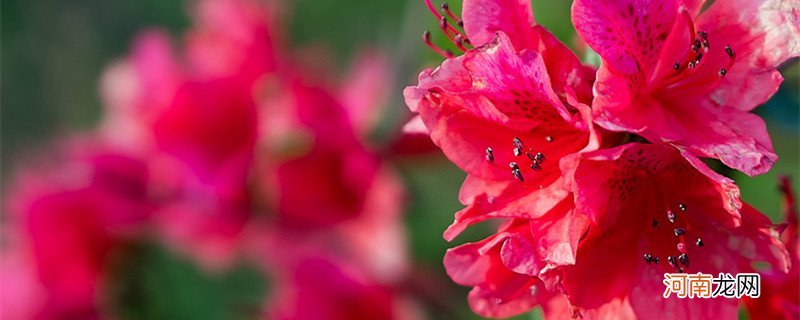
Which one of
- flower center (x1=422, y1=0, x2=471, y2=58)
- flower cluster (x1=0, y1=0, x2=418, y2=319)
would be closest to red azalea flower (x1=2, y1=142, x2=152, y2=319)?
flower cluster (x1=0, y1=0, x2=418, y2=319)

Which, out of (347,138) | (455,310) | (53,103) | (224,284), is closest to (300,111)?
(347,138)

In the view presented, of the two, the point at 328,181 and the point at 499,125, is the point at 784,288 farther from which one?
the point at 328,181

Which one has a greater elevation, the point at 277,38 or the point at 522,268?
the point at 277,38

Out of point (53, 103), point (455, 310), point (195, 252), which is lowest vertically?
point (455, 310)

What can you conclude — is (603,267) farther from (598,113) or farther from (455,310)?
(455,310)

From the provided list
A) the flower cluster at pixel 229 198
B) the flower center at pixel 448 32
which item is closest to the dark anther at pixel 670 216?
the flower center at pixel 448 32

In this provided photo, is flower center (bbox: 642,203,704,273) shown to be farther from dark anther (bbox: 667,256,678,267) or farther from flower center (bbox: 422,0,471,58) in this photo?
flower center (bbox: 422,0,471,58)

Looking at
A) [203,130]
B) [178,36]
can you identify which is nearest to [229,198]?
[203,130]
